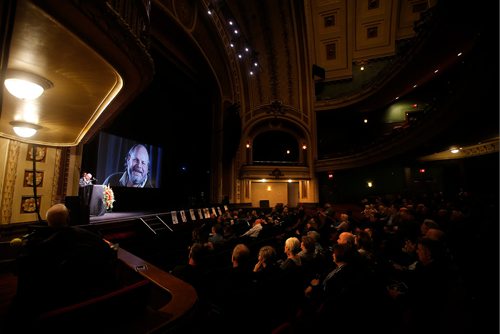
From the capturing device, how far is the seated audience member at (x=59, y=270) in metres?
1.33

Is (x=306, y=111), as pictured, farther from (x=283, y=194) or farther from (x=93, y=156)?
(x=93, y=156)

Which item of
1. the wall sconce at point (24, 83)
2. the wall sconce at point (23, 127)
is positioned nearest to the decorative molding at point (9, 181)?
the wall sconce at point (23, 127)

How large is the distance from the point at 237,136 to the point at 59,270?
38.7 feet

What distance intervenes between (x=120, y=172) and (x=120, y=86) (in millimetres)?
6660

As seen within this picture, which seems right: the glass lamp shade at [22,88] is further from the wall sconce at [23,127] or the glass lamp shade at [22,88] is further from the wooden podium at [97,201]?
the wooden podium at [97,201]

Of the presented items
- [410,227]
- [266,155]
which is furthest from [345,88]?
[410,227]

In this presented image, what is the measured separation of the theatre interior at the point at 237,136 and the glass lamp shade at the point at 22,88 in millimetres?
14

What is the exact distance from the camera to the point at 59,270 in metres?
1.38

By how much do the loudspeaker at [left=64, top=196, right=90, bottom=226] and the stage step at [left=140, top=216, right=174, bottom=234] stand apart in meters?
1.68

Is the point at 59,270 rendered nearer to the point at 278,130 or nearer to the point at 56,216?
the point at 56,216

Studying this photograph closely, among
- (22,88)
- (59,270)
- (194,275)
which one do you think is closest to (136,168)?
(22,88)

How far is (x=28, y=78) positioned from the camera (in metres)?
2.29

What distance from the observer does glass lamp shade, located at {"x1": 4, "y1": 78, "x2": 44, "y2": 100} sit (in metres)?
2.28

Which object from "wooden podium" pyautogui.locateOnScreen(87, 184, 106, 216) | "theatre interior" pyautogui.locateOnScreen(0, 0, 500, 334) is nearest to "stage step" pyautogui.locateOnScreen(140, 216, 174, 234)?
"theatre interior" pyautogui.locateOnScreen(0, 0, 500, 334)
